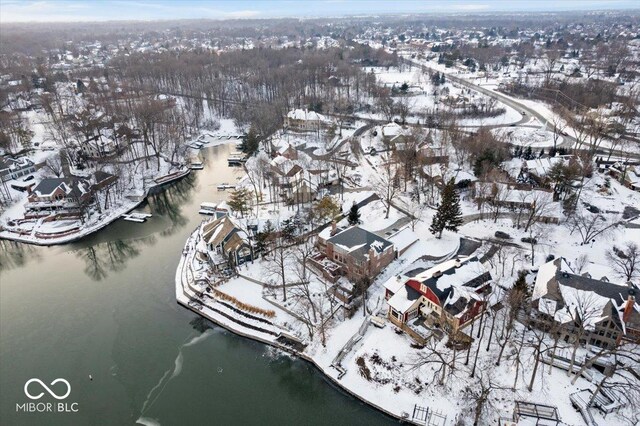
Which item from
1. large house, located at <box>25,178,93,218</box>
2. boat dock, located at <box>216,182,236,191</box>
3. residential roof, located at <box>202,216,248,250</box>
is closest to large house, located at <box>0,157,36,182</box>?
large house, located at <box>25,178,93,218</box>

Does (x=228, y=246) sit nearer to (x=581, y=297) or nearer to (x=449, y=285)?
(x=449, y=285)

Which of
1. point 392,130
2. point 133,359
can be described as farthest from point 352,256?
point 392,130

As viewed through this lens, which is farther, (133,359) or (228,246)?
(228,246)

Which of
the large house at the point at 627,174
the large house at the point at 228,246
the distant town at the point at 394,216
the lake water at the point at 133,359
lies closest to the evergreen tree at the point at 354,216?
the distant town at the point at 394,216

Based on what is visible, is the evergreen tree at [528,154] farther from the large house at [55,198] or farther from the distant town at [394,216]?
the large house at [55,198]

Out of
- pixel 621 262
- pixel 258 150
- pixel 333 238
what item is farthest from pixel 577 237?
pixel 258 150

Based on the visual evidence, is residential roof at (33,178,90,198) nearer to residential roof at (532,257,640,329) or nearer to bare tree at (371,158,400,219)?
bare tree at (371,158,400,219)
